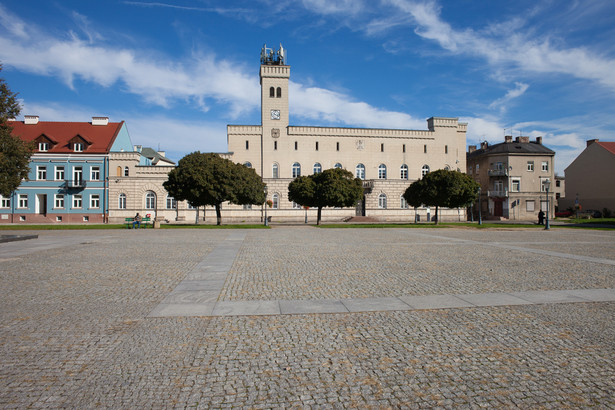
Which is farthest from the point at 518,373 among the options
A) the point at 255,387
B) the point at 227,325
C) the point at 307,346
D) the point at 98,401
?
the point at 98,401

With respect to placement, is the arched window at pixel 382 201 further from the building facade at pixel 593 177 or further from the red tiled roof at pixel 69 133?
the red tiled roof at pixel 69 133

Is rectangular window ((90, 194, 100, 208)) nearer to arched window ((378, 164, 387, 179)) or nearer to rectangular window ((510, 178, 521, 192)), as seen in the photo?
arched window ((378, 164, 387, 179))

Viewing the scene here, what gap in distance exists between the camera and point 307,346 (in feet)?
15.7

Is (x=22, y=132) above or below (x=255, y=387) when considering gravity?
above

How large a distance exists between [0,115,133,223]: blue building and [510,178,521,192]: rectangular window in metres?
56.1

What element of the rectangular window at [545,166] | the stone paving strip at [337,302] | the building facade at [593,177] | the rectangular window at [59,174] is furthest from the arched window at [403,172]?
the stone paving strip at [337,302]

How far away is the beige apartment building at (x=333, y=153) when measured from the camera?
52.5 m

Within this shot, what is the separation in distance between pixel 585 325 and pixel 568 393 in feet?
8.72

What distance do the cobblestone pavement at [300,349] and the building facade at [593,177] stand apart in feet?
187

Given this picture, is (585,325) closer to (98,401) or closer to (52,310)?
(98,401)

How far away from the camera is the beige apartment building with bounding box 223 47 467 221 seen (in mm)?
52525

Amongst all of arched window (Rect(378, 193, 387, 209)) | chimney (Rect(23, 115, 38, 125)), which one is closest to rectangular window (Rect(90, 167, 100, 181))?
chimney (Rect(23, 115, 38, 125))

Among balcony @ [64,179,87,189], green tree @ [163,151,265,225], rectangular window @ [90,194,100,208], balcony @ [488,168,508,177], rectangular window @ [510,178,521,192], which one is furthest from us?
rectangular window @ [510,178,521,192]

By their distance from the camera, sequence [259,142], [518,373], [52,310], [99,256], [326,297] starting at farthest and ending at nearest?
[259,142] < [99,256] < [326,297] < [52,310] < [518,373]
